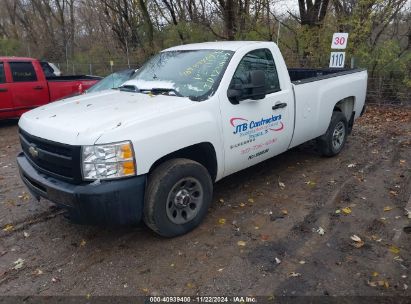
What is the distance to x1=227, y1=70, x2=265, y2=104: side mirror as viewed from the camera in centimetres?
429

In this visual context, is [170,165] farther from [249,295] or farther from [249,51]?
[249,51]

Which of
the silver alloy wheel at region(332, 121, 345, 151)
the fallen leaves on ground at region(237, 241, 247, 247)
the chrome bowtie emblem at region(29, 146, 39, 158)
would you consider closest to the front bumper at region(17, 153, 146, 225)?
the chrome bowtie emblem at region(29, 146, 39, 158)

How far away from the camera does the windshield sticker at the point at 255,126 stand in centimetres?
436

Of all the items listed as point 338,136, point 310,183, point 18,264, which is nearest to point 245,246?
point 310,183

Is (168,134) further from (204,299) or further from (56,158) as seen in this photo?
(204,299)

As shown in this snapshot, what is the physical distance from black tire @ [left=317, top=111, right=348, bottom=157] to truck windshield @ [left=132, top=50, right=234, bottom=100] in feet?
8.42

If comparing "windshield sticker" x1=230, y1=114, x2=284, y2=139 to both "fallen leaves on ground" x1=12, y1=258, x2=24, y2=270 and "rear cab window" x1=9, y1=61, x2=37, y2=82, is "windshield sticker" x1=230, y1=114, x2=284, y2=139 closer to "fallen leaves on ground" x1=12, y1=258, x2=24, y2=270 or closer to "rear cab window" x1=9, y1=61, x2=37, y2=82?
"fallen leaves on ground" x1=12, y1=258, x2=24, y2=270

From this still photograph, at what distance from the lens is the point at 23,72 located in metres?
9.75

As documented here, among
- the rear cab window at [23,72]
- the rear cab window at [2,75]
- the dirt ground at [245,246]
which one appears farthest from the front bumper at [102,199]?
the rear cab window at [23,72]

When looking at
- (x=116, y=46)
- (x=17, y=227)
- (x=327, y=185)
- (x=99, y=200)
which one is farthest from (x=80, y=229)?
(x=116, y=46)

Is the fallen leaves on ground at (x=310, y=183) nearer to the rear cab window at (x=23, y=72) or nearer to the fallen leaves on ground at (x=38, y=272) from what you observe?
the fallen leaves on ground at (x=38, y=272)

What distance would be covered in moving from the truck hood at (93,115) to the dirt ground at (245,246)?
1180 mm

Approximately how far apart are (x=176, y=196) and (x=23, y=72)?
763 cm

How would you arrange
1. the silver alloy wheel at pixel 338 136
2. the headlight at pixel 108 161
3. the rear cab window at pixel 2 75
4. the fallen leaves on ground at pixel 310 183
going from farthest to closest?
1. the rear cab window at pixel 2 75
2. the silver alloy wheel at pixel 338 136
3. the fallen leaves on ground at pixel 310 183
4. the headlight at pixel 108 161
